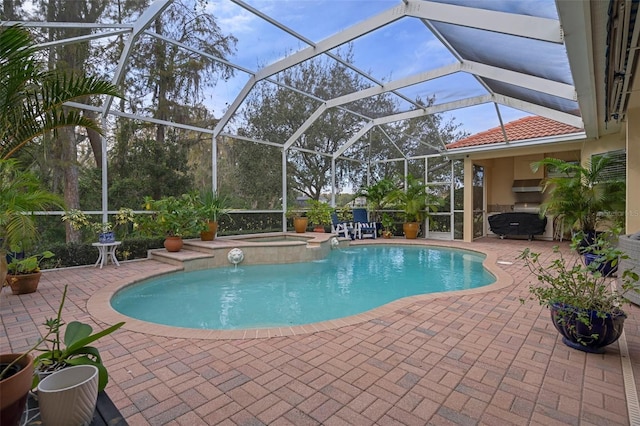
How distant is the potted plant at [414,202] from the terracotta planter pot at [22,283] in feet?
33.8

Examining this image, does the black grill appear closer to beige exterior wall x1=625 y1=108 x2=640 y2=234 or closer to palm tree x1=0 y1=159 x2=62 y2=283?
beige exterior wall x1=625 y1=108 x2=640 y2=234

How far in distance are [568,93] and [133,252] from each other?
972cm

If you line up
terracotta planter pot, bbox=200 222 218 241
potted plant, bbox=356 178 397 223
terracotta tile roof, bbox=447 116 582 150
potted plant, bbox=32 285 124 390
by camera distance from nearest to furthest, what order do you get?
potted plant, bbox=32 285 124 390
terracotta planter pot, bbox=200 222 218 241
terracotta tile roof, bbox=447 116 582 150
potted plant, bbox=356 178 397 223

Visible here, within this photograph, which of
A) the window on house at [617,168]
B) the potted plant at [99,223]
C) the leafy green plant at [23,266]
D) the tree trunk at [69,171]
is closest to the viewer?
the leafy green plant at [23,266]

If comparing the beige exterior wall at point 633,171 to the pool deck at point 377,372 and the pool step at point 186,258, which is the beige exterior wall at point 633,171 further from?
the pool step at point 186,258

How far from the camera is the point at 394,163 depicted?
547 inches

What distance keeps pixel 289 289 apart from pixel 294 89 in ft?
17.7

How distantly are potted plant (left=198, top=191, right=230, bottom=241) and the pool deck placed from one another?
15.7 feet

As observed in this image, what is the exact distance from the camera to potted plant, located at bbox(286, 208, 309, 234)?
11.4 m

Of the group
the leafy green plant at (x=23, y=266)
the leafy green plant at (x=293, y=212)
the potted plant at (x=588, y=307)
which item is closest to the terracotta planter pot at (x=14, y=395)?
the potted plant at (x=588, y=307)

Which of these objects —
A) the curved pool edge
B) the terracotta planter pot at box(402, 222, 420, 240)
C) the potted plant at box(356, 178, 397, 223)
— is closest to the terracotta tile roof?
the potted plant at box(356, 178, 397, 223)

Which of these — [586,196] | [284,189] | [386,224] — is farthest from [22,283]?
[386,224]

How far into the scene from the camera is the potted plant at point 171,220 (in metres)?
7.81

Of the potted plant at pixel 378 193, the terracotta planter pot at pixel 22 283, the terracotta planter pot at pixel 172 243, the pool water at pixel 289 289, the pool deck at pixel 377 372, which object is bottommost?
the pool water at pixel 289 289
